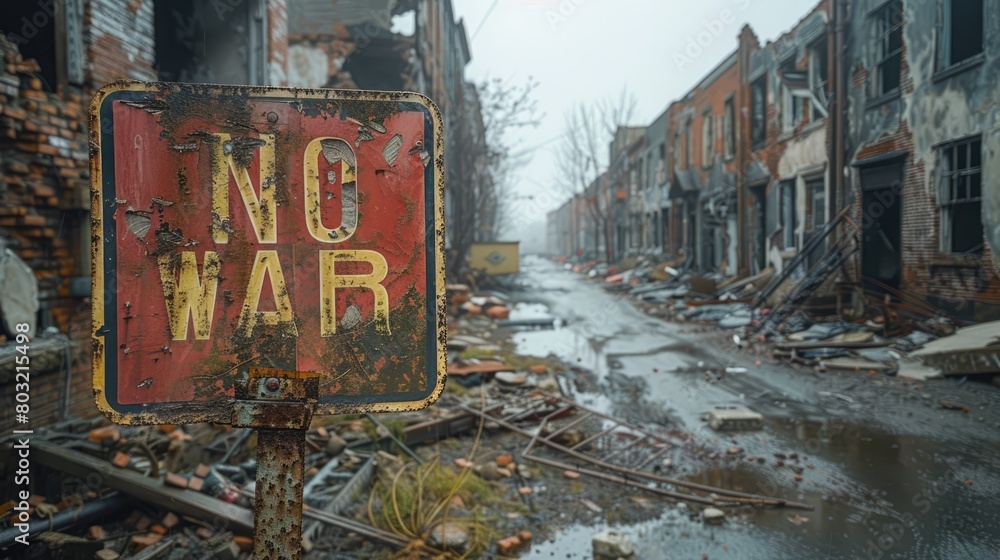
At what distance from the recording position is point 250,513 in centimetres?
329

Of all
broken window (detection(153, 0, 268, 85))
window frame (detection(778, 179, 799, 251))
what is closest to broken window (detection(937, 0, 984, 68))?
window frame (detection(778, 179, 799, 251))

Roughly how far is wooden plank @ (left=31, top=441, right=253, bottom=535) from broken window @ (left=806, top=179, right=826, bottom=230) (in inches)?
542

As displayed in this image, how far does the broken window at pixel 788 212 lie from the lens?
48.5ft

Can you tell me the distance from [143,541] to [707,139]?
2141cm

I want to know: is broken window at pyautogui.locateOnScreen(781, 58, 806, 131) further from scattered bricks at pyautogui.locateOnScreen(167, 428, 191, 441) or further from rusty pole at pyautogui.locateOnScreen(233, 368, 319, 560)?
rusty pole at pyautogui.locateOnScreen(233, 368, 319, 560)

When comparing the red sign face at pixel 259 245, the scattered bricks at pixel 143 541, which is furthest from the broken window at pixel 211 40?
the red sign face at pixel 259 245

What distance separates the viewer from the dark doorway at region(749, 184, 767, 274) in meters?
16.4

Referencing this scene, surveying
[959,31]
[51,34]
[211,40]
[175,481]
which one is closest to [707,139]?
[959,31]

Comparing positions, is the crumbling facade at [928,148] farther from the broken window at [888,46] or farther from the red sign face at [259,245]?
the red sign face at [259,245]

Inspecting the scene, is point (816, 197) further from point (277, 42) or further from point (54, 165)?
point (54, 165)

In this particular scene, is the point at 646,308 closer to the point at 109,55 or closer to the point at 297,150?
the point at 109,55

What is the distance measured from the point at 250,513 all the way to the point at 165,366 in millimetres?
2518

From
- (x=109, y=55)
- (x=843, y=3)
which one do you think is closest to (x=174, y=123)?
(x=109, y=55)

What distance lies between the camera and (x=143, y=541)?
314 centimetres
